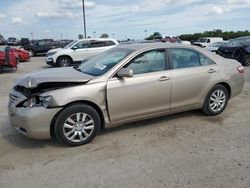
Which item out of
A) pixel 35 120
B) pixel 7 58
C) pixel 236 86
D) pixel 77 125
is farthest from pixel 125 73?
pixel 7 58

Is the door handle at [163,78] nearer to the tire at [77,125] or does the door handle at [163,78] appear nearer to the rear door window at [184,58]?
the rear door window at [184,58]

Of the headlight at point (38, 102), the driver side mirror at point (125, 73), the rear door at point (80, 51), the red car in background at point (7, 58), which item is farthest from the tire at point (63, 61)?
the headlight at point (38, 102)

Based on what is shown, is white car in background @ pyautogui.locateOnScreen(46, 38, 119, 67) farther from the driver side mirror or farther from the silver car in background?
the driver side mirror

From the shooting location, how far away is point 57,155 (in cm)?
471

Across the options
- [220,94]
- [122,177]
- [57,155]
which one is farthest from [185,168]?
[220,94]

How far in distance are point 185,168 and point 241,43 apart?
14.5 metres

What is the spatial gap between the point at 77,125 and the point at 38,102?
2.20ft

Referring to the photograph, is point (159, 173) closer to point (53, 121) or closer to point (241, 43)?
point (53, 121)

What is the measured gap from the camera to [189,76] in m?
5.91

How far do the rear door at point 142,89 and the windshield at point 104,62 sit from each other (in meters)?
0.24

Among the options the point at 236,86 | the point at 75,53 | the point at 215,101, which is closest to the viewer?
the point at 215,101

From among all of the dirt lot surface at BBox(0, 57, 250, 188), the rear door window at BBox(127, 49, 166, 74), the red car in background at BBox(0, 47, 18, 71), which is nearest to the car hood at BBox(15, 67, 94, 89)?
the rear door window at BBox(127, 49, 166, 74)

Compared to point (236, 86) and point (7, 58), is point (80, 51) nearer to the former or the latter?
point (7, 58)

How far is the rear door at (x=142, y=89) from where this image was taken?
518 cm
